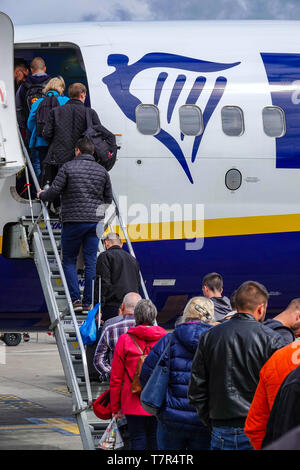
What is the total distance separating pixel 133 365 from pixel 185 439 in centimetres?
100

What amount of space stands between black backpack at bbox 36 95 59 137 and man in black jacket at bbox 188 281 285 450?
532 centimetres

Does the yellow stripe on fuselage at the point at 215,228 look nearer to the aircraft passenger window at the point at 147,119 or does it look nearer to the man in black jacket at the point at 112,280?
the aircraft passenger window at the point at 147,119

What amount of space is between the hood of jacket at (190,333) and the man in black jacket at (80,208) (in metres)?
3.32

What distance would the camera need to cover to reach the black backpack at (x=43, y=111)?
1062 centimetres

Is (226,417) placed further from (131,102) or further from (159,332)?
(131,102)

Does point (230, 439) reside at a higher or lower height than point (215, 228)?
lower

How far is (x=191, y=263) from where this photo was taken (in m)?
11.3

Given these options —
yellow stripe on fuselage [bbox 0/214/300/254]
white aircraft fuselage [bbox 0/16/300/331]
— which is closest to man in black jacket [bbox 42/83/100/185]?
white aircraft fuselage [bbox 0/16/300/331]

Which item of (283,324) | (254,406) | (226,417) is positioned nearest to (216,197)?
(283,324)

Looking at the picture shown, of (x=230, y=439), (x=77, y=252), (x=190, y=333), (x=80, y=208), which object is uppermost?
(x=80, y=208)

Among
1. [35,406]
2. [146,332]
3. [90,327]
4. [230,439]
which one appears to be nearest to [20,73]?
[90,327]

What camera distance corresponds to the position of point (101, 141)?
10539 millimetres

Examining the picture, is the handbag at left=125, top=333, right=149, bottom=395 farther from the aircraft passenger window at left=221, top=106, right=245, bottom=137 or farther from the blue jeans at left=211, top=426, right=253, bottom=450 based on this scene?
the aircraft passenger window at left=221, top=106, right=245, bottom=137

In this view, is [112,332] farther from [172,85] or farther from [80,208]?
[172,85]
